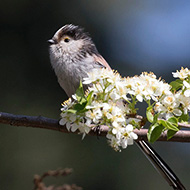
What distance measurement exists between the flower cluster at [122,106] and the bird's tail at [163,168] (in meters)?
0.81

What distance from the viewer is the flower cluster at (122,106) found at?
1.76 m

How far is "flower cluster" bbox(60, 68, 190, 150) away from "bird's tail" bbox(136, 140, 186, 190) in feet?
2.64

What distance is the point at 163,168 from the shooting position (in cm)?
271

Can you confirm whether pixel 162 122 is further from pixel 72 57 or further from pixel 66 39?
pixel 66 39

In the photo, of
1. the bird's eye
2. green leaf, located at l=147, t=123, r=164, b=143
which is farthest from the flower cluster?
the bird's eye

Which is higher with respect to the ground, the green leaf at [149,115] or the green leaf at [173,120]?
the green leaf at [149,115]

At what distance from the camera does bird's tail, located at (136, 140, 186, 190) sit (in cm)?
253

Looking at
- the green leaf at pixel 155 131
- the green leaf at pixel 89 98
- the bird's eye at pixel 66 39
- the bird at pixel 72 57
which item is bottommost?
the green leaf at pixel 155 131

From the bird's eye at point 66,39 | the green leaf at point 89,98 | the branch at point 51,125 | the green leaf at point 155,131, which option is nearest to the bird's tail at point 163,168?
the branch at point 51,125

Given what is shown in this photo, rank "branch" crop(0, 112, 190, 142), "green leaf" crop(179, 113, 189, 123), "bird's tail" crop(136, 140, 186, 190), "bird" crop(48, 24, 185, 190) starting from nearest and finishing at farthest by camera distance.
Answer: "green leaf" crop(179, 113, 189, 123) → "branch" crop(0, 112, 190, 142) → "bird's tail" crop(136, 140, 186, 190) → "bird" crop(48, 24, 185, 190)

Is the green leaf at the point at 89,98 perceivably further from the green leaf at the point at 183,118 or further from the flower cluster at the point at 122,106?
the green leaf at the point at 183,118

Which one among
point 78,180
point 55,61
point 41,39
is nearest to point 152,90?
point 55,61

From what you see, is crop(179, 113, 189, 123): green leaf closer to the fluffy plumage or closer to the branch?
the branch

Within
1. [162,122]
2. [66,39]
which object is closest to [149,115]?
[162,122]
